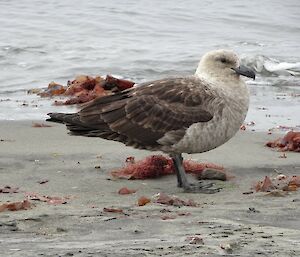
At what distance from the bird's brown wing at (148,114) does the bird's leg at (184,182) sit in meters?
0.22

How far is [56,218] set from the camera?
577 centimetres

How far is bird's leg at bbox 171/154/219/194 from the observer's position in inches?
296

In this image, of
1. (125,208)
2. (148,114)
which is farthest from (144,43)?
(125,208)

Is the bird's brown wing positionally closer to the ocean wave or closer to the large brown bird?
the large brown bird

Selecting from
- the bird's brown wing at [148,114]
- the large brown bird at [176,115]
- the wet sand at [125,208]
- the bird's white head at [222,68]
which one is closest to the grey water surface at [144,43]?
the wet sand at [125,208]

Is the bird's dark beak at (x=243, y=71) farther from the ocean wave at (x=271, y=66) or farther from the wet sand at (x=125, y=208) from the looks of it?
the ocean wave at (x=271, y=66)

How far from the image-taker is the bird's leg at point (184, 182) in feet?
24.6

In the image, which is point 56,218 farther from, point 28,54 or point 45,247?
point 28,54

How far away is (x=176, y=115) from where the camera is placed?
7836mm

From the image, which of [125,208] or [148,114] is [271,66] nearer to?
[148,114]

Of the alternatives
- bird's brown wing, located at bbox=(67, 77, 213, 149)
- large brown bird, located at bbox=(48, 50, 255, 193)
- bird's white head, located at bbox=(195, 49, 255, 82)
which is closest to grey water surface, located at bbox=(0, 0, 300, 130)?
bird's white head, located at bbox=(195, 49, 255, 82)

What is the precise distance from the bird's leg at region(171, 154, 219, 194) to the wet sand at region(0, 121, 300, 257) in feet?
0.27

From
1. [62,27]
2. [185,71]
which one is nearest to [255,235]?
[185,71]

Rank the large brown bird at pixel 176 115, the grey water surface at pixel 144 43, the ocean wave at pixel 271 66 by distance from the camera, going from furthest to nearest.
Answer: the ocean wave at pixel 271 66, the grey water surface at pixel 144 43, the large brown bird at pixel 176 115
